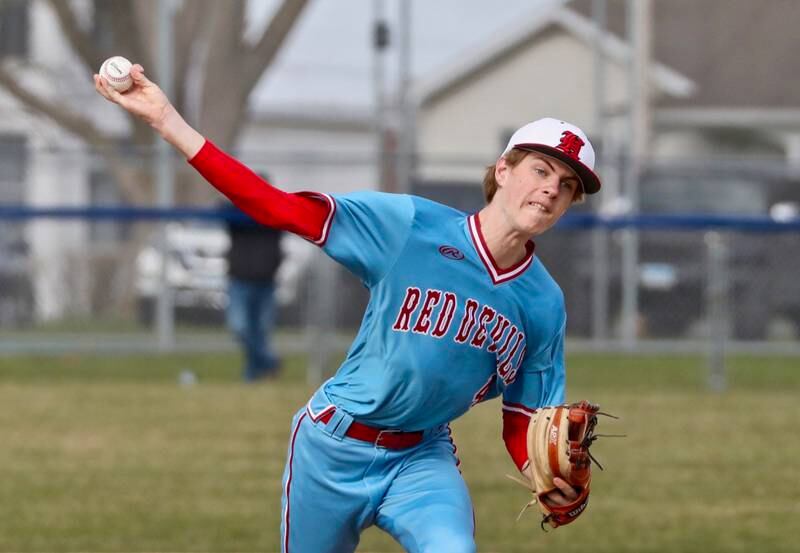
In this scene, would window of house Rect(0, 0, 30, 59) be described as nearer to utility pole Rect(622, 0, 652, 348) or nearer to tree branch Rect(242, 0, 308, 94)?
tree branch Rect(242, 0, 308, 94)

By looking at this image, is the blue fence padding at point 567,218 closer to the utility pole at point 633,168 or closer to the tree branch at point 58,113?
the utility pole at point 633,168

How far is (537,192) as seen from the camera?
4898 millimetres

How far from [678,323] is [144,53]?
7.94m

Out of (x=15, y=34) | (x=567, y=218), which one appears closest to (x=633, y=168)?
(x=567, y=218)

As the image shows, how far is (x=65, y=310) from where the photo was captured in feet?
55.1

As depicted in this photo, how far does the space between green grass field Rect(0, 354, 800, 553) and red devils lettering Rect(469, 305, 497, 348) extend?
330 cm

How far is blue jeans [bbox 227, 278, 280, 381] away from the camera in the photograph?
50.0ft

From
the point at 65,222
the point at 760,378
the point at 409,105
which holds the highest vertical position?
the point at 409,105

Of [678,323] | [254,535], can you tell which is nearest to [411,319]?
[254,535]

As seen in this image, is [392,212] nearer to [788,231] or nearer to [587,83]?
[788,231]

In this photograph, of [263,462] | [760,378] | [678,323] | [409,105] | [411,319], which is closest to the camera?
[411,319]

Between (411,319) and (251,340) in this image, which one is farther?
(251,340)

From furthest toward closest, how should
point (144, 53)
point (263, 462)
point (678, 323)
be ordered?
point (144, 53), point (678, 323), point (263, 462)

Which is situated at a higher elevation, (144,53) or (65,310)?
(144,53)
